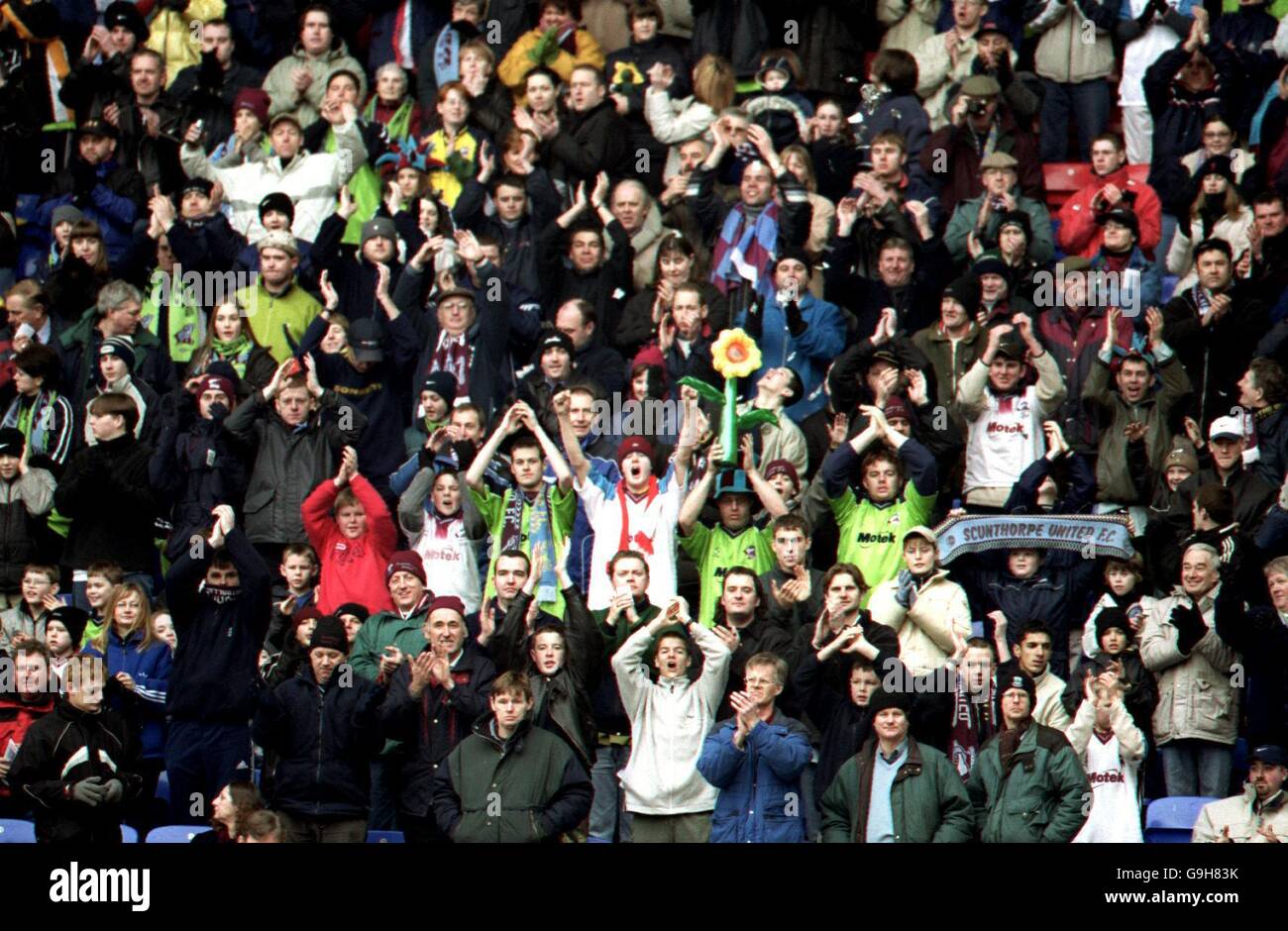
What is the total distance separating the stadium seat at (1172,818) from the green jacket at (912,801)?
1048mm

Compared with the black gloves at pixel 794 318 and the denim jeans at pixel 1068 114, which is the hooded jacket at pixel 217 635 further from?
the denim jeans at pixel 1068 114

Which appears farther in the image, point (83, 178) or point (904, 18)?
point (904, 18)

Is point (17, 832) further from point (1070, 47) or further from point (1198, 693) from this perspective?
point (1070, 47)

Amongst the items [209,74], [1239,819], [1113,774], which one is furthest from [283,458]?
[1239,819]

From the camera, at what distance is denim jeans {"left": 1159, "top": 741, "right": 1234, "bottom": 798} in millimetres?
15609

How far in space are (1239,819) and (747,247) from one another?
5793mm

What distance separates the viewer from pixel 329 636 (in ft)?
50.6

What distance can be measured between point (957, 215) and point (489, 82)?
3585 mm

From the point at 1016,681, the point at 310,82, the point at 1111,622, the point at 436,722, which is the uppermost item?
the point at 310,82

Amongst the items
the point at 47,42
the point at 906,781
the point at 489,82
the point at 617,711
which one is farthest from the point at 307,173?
the point at 906,781

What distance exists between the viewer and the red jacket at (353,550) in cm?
1664

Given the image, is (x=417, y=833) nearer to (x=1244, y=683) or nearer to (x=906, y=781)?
(x=906, y=781)

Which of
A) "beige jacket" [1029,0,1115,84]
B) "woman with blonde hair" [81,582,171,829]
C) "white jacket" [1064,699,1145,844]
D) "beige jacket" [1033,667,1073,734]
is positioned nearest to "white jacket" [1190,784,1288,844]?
"white jacket" [1064,699,1145,844]

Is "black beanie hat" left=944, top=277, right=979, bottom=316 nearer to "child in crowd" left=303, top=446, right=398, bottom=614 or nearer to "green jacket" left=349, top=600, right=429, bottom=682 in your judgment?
"child in crowd" left=303, top=446, right=398, bottom=614
